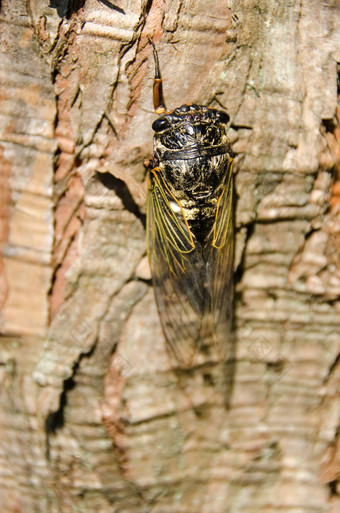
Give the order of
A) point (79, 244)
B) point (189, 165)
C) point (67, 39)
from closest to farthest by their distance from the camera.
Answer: point (67, 39) < point (79, 244) < point (189, 165)

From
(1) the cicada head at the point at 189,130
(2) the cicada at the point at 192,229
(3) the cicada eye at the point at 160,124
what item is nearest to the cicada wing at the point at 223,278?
(2) the cicada at the point at 192,229

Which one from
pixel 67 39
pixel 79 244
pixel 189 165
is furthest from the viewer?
pixel 189 165

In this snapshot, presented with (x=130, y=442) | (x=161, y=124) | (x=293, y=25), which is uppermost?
(x=293, y=25)

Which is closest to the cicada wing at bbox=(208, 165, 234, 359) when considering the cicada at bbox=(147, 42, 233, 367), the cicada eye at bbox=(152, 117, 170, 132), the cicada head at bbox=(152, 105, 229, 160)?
the cicada at bbox=(147, 42, 233, 367)

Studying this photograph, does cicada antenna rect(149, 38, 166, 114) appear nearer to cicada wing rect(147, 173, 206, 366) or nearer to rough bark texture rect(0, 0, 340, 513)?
rough bark texture rect(0, 0, 340, 513)

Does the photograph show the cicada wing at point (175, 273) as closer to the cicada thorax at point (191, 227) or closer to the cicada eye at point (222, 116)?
the cicada thorax at point (191, 227)

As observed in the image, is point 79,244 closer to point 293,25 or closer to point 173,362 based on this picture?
point 173,362

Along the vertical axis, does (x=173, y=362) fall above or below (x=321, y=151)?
below

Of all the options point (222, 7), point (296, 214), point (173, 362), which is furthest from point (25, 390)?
point (222, 7)
